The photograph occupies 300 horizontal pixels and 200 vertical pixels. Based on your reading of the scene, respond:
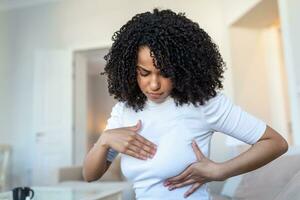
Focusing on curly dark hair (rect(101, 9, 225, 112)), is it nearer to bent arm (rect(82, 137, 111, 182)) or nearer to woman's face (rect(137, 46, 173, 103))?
woman's face (rect(137, 46, 173, 103))

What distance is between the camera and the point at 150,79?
2.38ft

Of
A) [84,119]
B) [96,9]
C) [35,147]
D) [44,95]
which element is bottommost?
[35,147]

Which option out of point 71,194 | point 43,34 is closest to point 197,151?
point 71,194

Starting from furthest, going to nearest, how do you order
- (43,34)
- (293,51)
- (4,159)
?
1. (43,34)
2. (4,159)
3. (293,51)

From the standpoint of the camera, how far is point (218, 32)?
4.38 meters

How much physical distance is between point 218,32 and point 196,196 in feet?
12.7

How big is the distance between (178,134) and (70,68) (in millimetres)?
4318

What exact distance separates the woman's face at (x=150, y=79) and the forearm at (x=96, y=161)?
17 cm

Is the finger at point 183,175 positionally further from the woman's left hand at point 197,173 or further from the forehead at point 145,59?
the forehead at point 145,59

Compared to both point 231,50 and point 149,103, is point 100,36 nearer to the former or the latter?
point 231,50

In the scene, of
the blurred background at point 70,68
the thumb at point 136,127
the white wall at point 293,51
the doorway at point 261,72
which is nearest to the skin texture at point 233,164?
the thumb at point 136,127

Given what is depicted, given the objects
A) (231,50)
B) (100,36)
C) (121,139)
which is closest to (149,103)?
(121,139)

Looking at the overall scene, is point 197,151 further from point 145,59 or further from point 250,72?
point 250,72

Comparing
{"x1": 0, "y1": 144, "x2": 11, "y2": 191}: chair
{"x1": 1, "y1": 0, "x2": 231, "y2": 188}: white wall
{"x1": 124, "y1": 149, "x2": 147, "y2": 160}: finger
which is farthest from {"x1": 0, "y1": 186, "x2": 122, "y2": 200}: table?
{"x1": 1, "y1": 0, "x2": 231, "y2": 188}: white wall
